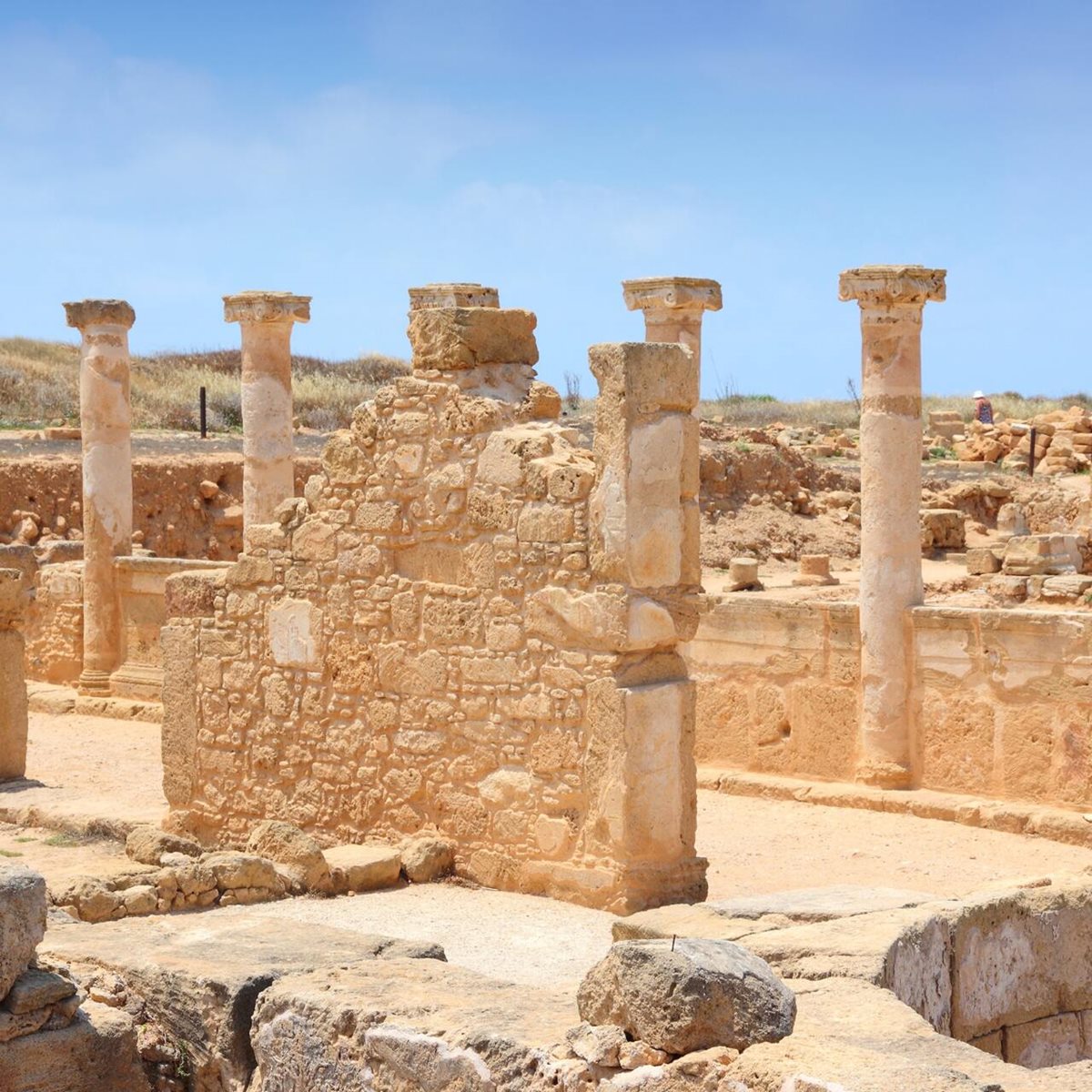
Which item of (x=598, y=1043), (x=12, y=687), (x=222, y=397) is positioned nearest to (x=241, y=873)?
(x=12, y=687)

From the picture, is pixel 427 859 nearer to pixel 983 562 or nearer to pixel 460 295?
pixel 460 295

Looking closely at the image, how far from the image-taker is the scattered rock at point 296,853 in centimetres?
799

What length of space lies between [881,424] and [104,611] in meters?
7.47

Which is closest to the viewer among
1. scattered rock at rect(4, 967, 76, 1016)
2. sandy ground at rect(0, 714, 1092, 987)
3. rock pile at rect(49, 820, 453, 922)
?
scattered rock at rect(4, 967, 76, 1016)

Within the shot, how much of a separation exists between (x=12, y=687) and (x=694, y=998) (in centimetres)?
803

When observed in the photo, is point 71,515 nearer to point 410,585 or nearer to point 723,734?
point 723,734

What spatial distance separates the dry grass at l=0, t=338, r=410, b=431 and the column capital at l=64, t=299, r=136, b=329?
49.3 ft

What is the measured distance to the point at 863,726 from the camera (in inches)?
428

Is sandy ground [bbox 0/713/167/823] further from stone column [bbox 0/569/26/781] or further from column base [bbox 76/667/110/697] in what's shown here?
column base [bbox 76/667/110/697]

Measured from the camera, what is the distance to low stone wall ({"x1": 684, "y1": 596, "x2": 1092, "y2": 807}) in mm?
10016

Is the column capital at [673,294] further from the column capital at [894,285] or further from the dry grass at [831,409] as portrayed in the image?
the dry grass at [831,409]

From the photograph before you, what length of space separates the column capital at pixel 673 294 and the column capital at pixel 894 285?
5.68ft

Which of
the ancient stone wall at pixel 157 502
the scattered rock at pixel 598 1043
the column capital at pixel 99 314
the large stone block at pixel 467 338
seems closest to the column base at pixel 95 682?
the column capital at pixel 99 314

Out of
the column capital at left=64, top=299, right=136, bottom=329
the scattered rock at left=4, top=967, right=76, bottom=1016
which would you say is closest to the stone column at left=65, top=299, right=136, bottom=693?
the column capital at left=64, top=299, right=136, bottom=329
